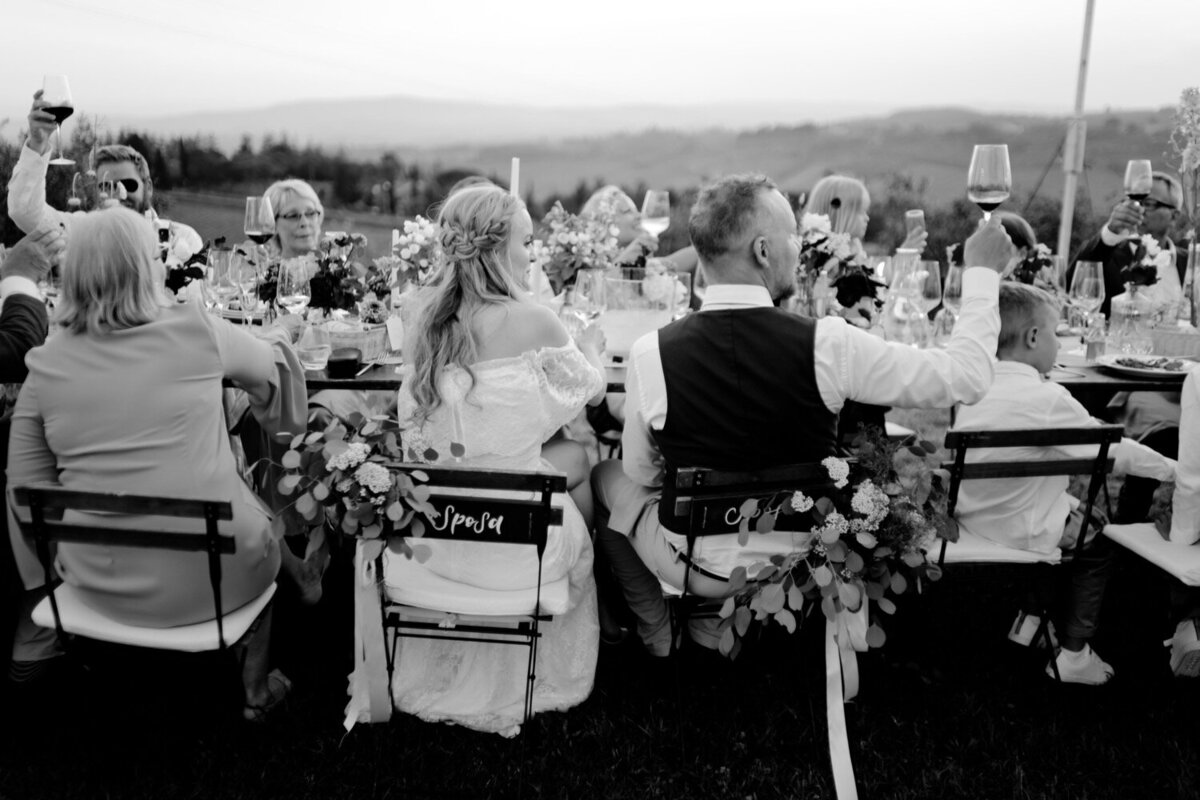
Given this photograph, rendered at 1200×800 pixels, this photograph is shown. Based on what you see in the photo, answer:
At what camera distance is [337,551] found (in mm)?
3592

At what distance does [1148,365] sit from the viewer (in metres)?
3.19

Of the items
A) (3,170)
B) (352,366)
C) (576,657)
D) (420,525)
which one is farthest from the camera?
(3,170)

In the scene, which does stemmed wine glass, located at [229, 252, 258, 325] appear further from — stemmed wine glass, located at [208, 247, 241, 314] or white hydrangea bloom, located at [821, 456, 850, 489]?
white hydrangea bloom, located at [821, 456, 850, 489]

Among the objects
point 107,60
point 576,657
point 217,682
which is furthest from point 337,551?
point 107,60

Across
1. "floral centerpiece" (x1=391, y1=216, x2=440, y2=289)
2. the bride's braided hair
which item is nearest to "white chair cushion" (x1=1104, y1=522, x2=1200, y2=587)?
the bride's braided hair

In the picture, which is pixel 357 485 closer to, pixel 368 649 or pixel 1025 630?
pixel 368 649

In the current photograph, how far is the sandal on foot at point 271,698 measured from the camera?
261 centimetres

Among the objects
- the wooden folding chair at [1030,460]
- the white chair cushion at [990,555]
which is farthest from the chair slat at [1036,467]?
the white chair cushion at [990,555]

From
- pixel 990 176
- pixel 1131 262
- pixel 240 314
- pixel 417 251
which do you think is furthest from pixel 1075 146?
pixel 240 314

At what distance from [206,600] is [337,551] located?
1.37 meters

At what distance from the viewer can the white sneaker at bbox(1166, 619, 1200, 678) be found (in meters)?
2.76

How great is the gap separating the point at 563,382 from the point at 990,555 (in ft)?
4.18

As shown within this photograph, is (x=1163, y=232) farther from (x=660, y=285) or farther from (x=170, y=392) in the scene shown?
(x=170, y=392)

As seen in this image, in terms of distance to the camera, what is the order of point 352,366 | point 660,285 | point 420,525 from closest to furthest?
point 420,525 → point 352,366 → point 660,285
